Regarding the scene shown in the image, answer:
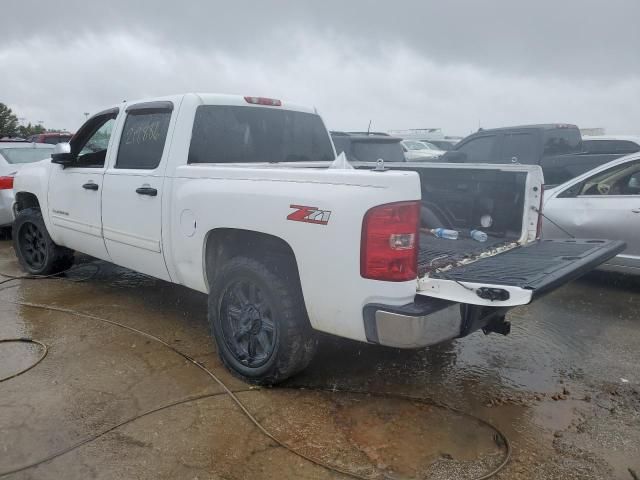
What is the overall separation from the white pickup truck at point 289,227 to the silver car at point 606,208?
170 centimetres

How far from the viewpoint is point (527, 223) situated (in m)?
3.97

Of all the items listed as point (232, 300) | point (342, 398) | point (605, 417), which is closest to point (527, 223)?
point (605, 417)

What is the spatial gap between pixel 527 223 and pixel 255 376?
225cm

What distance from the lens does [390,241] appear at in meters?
2.69

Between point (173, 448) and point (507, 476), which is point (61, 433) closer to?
point (173, 448)

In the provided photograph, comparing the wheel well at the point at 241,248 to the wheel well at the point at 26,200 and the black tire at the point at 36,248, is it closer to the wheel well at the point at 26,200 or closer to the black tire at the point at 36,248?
the black tire at the point at 36,248

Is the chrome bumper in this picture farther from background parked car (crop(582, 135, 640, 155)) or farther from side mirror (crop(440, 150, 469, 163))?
background parked car (crop(582, 135, 640, 155))

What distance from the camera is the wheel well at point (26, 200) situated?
6.06 m

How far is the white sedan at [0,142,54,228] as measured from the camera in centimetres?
787

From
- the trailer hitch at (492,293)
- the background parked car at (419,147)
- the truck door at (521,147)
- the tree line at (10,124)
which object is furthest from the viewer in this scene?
the tree line at (10,124)

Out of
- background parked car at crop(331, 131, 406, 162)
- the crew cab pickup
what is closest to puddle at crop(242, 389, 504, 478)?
background parked car at crop(331, 131, 406, 162)

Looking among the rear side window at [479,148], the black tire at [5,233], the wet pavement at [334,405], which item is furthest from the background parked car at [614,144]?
the black tire at [5,233]

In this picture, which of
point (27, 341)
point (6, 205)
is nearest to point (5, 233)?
point (6, 205)

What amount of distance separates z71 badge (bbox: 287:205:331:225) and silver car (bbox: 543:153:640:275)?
321cm
